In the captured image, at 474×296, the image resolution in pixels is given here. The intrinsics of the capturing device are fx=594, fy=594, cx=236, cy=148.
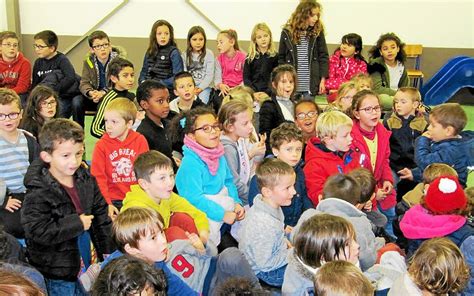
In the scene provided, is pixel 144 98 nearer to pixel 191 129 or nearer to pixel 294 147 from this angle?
A: pixel 191 129

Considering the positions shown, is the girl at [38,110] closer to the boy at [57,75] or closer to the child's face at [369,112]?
the boy at [57,75]

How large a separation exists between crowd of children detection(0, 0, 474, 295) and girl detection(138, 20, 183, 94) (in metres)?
0.53

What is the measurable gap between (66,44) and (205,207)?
6963 mm

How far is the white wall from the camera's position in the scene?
9516 mm

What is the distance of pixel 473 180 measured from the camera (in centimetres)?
578

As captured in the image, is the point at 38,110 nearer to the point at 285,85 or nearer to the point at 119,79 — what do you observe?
the point at 119,79

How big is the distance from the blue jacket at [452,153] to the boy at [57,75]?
139 inches

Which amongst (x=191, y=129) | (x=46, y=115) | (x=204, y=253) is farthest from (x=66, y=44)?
(x=204, y=253)

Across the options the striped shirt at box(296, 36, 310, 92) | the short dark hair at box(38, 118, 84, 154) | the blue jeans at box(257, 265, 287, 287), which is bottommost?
the blue jeans at box(257, 265, 287, 287)

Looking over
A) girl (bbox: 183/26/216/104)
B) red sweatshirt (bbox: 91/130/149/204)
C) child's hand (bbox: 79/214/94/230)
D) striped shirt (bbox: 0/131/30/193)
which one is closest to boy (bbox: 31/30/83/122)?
girl (bbox: 183/26/216/104)

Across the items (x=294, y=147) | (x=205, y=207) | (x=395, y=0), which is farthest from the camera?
(x=395, y=0)

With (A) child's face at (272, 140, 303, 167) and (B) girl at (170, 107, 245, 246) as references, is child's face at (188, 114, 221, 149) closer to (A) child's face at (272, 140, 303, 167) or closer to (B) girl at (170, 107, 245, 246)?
(B) girl at (170, 107, 245, 246)

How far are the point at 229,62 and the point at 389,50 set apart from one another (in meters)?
1.82

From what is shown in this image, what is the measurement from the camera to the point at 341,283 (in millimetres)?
2195
